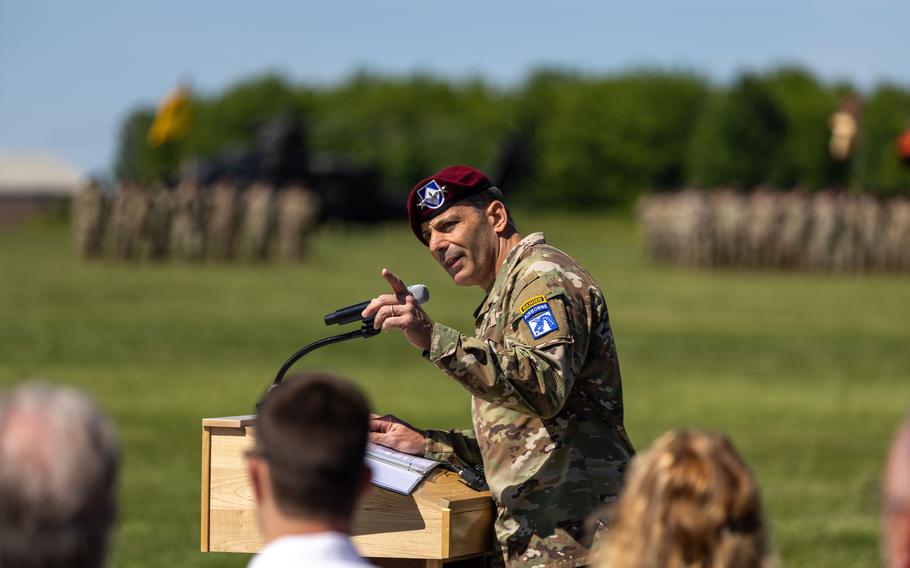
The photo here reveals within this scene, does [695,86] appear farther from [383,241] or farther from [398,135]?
[383,241]

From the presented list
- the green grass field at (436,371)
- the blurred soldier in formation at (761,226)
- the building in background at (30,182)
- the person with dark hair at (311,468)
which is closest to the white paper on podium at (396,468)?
the person with dark hair at (311,468)

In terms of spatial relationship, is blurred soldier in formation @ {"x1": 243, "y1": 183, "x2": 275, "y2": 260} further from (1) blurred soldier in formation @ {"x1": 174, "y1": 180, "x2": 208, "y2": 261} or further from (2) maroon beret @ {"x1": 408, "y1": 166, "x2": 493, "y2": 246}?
(2) maroon beret @ {"x1": 408, "y1": 166, "x2": 493, "y2": 246}

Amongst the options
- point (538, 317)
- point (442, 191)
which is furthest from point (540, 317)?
point (442, 191)

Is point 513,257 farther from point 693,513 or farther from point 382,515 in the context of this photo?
point 693,513

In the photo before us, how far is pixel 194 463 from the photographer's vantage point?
1196 cm

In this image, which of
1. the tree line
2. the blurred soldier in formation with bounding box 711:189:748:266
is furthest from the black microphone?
the tree line

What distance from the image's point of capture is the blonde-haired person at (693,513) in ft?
8.40

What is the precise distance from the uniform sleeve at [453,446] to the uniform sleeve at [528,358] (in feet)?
1.45

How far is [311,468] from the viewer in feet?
8.64

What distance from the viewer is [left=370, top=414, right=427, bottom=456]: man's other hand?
4391 mm

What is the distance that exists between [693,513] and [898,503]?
0.38 m

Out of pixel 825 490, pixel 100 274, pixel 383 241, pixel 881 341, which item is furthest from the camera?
pixel 383 241

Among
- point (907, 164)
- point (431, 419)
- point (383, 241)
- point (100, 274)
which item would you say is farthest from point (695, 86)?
point (907, 164)

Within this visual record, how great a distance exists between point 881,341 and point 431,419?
10.7m
